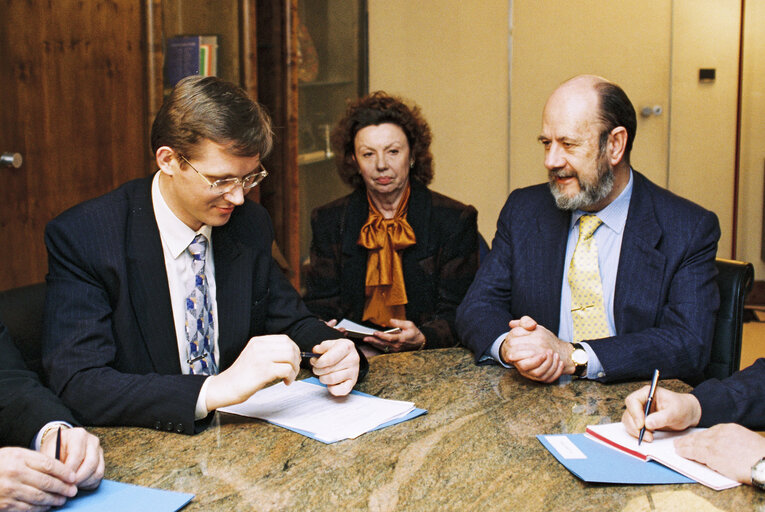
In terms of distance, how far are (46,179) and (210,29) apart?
1095mm

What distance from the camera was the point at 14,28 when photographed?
270 cm

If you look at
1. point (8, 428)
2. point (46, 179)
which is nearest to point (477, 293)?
point (8, 428)

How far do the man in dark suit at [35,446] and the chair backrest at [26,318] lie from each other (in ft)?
0.17

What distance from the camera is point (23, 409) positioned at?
1465mm

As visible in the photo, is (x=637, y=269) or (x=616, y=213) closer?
(x=637, y=269)

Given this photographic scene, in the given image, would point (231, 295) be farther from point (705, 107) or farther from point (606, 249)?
point (705, 107)

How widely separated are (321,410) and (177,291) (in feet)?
1.64

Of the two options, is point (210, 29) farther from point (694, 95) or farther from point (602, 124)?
point (694, 95)

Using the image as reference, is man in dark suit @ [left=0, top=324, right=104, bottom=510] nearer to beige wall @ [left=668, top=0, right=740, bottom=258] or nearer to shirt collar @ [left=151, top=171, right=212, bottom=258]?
shirt collar @ [left=151, top=171, right=212, bottom=258]

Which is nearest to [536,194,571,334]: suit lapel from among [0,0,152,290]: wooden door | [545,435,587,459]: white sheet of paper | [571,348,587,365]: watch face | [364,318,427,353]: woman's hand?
[571,348,587,365]: watch face

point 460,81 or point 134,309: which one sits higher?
point 460,81

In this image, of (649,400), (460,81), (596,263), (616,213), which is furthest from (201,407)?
(460,81)

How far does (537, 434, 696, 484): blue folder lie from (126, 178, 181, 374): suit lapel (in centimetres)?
91

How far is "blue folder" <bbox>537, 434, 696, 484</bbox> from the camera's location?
1.30 meters
